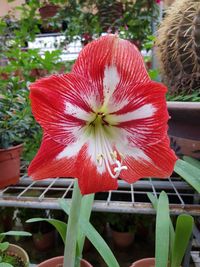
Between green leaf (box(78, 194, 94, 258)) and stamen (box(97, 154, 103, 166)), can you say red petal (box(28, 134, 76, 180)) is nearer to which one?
stamen (box(97, 154, 103, 166))

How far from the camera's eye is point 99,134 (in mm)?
317

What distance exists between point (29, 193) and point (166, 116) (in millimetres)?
1022

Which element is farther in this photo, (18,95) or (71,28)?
(71,28)

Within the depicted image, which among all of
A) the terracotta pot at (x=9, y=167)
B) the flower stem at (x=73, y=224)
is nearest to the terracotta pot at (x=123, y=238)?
the terracotta pot at (x=9, y=167)

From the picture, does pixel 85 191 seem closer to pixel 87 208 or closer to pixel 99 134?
pixel 99 134

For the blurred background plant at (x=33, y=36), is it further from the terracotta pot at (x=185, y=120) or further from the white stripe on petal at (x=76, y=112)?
the white stripe on petal at (x=76, y=112)

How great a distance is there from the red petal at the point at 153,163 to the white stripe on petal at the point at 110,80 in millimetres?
77

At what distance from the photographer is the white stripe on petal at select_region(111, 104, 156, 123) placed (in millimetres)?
279

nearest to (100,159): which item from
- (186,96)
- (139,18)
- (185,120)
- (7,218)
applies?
(185,120)

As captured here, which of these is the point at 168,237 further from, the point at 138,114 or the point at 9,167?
the point at 9,167

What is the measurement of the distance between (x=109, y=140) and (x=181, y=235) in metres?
0.34

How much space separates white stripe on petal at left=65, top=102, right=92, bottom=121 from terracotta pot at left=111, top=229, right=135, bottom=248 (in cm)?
115

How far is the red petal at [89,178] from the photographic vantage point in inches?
11.4

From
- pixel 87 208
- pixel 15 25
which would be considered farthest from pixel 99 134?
pixel 15 25
